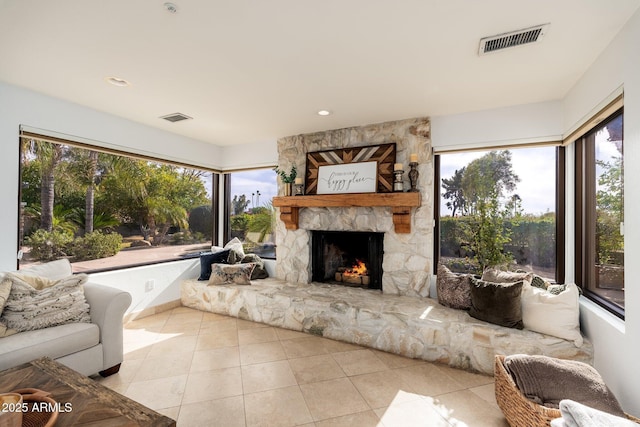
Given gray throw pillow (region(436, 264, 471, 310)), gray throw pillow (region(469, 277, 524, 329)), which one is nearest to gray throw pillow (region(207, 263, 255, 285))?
gray throw pillow (region(436, 264, 471, 310))

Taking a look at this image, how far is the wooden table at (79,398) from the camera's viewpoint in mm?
1266

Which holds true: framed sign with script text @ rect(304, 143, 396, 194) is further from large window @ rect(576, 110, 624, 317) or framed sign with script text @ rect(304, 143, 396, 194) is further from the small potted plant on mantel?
large window @ rect(576, 110, 624, 317)

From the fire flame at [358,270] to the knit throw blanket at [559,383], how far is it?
2115mm

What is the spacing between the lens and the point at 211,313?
12.7 feet

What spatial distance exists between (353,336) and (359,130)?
243cm

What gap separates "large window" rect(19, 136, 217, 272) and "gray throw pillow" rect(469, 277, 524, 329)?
395 centimetres

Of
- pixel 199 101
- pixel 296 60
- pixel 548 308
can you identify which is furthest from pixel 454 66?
pixel 199 101

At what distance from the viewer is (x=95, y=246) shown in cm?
339

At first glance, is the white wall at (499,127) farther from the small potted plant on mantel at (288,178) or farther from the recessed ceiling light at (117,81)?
the recessed ceiling light at (117,81)

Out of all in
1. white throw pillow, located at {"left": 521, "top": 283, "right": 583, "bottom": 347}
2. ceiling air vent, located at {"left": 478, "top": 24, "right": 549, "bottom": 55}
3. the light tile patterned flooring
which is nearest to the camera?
ceiling air vent, located at {"left": 478, "top": 24, "right": 549, "bottom": 55}

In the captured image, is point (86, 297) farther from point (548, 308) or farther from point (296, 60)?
point (548, 308)

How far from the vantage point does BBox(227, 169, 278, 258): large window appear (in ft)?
14.9

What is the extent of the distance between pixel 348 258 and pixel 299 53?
8.84 ft

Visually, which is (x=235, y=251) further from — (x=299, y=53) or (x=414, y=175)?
(x=299, y=53)
